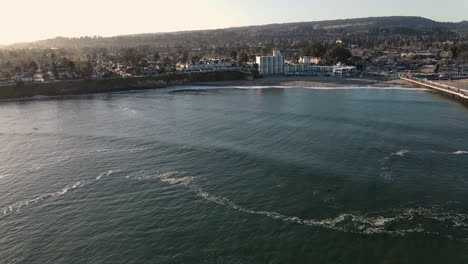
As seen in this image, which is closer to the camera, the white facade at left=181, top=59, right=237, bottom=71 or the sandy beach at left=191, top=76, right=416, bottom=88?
the sandy beach at left=191, top=76, right=416, bottom=88

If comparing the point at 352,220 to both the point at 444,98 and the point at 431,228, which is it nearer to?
the point at 431,228

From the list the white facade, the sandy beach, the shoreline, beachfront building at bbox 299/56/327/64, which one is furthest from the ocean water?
beachfront building at bbox 299/56/327/64

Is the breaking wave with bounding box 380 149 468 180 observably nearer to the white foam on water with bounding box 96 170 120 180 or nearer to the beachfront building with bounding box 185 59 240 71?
the white foam on water with bounding box 96 170 120 180

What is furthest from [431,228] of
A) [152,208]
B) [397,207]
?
[152,208]

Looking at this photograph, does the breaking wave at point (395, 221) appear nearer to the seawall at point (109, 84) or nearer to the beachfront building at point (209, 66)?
the seawall at point (109, 84)

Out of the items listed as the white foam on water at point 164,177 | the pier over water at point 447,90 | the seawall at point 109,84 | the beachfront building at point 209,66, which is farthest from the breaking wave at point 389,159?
the beachfront building at point 209,66
